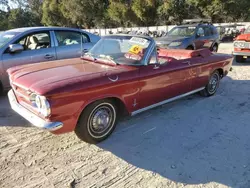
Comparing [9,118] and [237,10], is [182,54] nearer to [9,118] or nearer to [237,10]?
[9,118]

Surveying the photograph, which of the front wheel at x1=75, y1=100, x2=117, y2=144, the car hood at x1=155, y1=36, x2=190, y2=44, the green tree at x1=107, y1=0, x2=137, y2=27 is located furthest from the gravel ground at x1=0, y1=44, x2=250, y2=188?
the green tree at x1=107, y1=0, x2=137, y2=27

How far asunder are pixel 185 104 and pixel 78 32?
11.9ft

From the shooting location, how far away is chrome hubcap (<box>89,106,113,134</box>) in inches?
141

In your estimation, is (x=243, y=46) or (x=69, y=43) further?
(x=243, y=46)

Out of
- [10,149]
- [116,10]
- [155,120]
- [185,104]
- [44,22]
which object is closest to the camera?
[10,149]

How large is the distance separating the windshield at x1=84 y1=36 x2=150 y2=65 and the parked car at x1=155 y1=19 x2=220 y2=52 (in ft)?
20.2

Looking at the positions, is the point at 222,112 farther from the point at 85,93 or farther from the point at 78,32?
the point at 78,32

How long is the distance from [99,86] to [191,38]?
27.3 feet

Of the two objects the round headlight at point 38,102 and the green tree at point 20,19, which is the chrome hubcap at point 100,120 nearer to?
the round headlight at point 38,102

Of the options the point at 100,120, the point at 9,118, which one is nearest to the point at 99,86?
the point at 100,120

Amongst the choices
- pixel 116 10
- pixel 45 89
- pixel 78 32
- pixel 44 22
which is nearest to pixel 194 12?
pixel 116 10

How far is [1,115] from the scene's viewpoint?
4703mm

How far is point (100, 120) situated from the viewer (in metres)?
3.67

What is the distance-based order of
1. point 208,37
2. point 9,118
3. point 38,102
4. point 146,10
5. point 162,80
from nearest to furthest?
point 38,102 < point 162,80 < point 9,118 < point 208,37 < point 146,10
